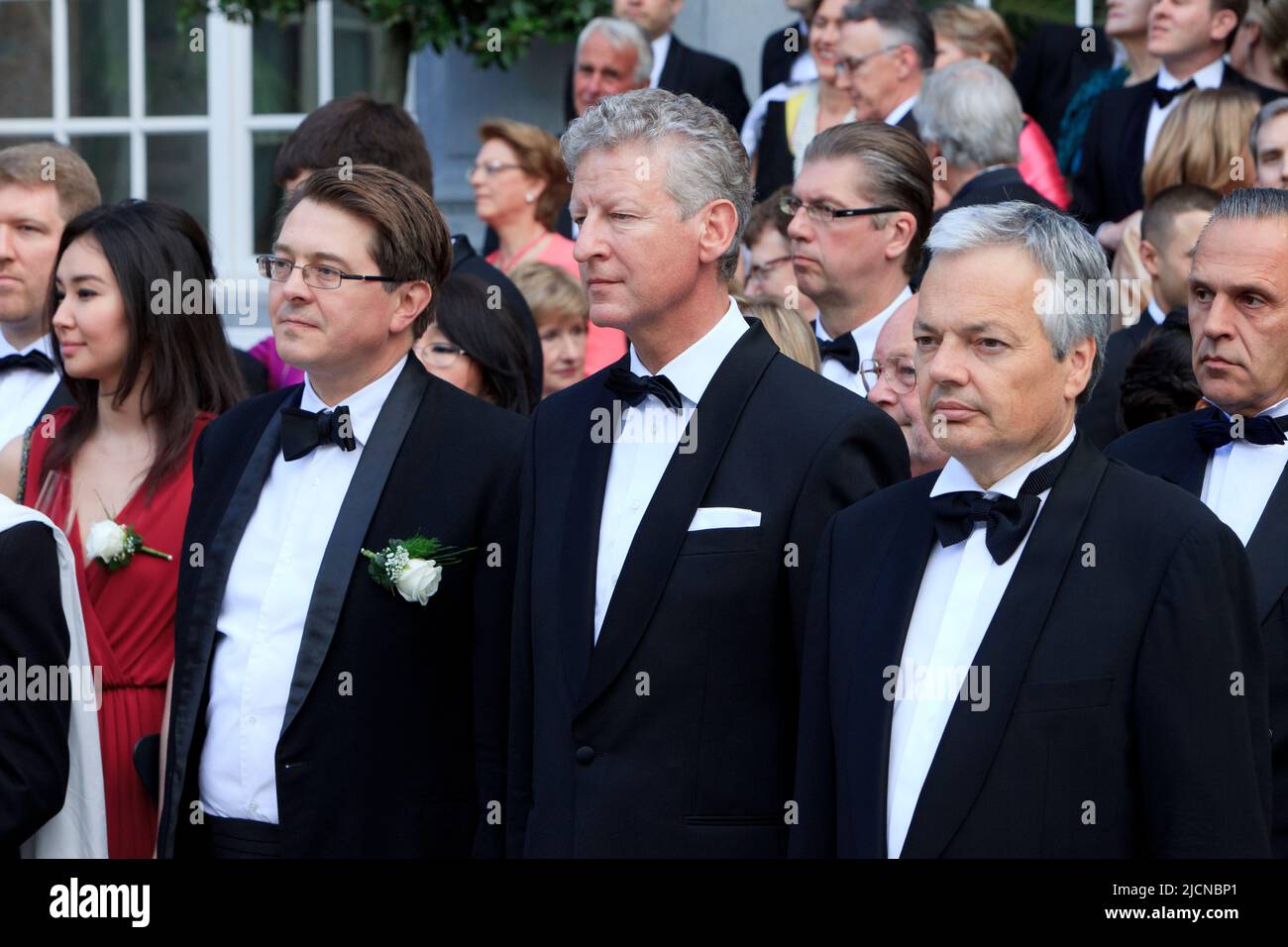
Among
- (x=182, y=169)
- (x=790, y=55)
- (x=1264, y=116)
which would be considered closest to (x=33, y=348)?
(x=1264, y=116)

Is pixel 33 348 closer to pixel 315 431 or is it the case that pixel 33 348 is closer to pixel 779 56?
pixel 315 431

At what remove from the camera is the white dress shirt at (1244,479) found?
3.84 meters

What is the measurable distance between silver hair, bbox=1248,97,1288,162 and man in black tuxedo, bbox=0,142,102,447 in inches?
153

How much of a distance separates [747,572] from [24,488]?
2174 mm

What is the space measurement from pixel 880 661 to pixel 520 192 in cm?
494

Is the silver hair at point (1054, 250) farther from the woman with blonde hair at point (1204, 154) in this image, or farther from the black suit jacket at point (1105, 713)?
the woman with blonde hair at point (1204, 154)

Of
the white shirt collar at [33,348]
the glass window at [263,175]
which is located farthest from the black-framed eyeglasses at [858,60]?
the glass window at [263,175]

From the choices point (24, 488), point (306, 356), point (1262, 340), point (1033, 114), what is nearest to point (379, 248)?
point (306, 356)

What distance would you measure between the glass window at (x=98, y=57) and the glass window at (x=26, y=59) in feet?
0.53

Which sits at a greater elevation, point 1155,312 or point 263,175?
point 263,175

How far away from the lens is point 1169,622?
2.91 meters

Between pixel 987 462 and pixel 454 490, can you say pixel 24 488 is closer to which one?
pixel 454 490

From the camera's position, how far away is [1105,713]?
2.91m

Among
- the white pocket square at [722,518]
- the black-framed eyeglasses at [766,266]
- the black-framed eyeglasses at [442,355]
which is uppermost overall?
the black-framed eyeglasses at [766,266]
